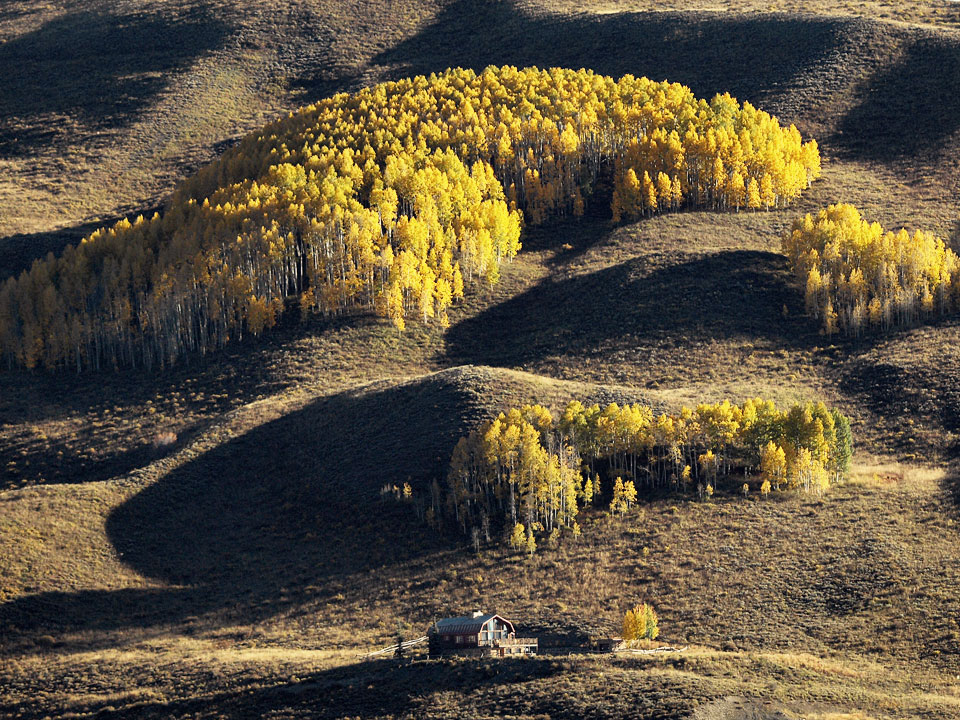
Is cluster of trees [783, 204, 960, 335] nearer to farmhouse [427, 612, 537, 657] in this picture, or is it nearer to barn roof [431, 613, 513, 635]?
farmhouse [427, 612, 537, 657]

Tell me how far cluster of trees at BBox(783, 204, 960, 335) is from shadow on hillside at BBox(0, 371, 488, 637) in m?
38.8

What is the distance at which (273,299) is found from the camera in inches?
5433

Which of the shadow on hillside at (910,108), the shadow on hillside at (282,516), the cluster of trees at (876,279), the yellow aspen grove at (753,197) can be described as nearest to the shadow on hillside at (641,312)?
the cluster of trees at (876,279)

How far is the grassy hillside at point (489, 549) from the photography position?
75125mm

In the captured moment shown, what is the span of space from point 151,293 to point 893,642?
282 feet

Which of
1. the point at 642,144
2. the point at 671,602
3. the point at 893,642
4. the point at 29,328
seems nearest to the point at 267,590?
the point at 671,602

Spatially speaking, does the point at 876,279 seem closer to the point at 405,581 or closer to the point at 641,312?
the point at 641,312

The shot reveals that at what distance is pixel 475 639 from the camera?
7694 cm

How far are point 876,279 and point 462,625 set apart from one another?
68935 millimetres

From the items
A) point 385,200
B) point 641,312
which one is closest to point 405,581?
point 641,312

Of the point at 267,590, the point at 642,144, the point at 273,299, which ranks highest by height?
the point at 642,144

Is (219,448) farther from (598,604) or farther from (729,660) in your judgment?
(729,660)

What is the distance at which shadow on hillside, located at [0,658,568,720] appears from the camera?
72994 millimetres

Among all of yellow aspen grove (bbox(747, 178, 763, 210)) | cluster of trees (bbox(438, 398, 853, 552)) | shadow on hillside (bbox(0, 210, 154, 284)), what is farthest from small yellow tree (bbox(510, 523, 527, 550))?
shadow on hillside (bbox(0, 210, 154, 284))
